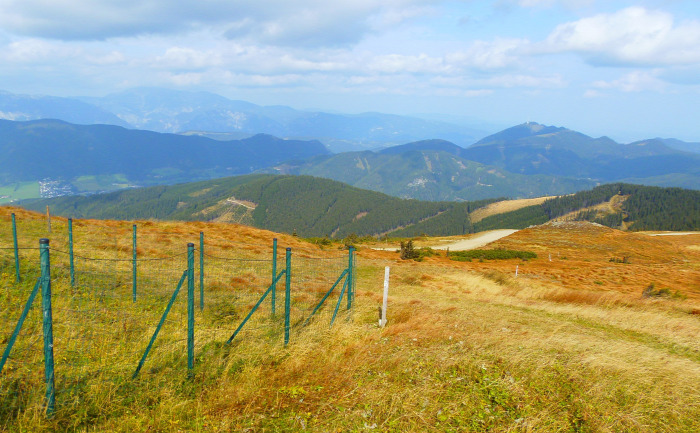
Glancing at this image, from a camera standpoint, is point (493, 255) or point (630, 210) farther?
point (630, 210)

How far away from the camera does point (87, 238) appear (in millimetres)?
20328

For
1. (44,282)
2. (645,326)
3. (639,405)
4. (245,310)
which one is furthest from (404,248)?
(44,282)

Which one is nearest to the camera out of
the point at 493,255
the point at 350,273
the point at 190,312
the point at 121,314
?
the point at 190,312

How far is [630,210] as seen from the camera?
169625mm

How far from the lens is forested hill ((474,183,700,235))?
503 feet

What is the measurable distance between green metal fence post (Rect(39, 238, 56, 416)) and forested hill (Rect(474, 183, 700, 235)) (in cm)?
18913

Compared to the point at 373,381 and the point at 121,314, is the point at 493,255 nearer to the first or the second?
the point at 373,381

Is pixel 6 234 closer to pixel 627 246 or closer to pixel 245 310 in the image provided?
pixel 245 310

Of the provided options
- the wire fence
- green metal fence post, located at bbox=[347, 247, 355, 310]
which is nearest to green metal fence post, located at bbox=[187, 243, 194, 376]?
the wire fence

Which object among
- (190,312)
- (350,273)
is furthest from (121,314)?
(350,273)

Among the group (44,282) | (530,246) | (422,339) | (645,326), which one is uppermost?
(44,282)

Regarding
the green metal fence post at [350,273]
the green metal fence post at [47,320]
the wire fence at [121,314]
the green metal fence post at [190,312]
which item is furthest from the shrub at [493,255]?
the green metal fence post at [47,320]

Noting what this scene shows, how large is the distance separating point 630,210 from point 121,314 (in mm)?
212337

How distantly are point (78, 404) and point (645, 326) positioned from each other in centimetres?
1814
